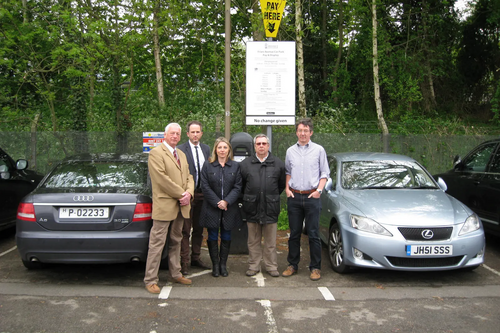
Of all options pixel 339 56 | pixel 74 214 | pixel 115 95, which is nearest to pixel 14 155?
pixel 115 95

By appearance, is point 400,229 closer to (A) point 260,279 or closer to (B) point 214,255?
(A) point 260,279

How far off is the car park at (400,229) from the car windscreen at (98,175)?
255 cm

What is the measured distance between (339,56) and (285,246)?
18960 mm

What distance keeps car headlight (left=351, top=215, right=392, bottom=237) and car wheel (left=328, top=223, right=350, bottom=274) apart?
12.4 inches

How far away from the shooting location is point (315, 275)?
18.1 ft

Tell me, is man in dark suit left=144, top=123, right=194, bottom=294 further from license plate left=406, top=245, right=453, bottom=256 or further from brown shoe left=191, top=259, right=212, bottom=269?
license plate left=406, top=245, right=453, bottom=256

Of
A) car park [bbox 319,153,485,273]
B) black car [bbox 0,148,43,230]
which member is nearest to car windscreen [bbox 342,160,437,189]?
car park [bbox 319,153,485,273]

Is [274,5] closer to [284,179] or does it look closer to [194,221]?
[284,179]

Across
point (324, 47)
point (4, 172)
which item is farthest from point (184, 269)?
point (324, 47)

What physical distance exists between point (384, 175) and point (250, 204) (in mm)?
2202

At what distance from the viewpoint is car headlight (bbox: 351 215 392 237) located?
520 cm

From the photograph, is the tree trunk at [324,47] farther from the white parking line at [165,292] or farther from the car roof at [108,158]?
the white parking line at [165,292]

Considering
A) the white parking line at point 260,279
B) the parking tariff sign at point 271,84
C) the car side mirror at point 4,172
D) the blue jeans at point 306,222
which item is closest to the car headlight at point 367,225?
the blue jeans at point 306,222

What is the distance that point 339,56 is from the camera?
24.4 meters
